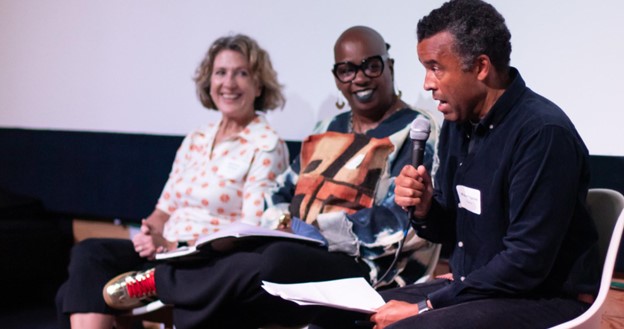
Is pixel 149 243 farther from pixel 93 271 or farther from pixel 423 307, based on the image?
pixel 423 307

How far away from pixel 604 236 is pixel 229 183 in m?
1.48

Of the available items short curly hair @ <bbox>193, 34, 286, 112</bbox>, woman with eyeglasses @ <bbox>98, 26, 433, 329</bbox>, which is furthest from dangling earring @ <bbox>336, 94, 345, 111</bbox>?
short curly hair @ <bbox>193, 34, 286, 112</bbox>

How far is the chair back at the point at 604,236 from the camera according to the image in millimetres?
1566

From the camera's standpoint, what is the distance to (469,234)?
5.89 ft

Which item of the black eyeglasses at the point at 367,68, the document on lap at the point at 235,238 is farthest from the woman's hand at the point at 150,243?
the black eyeglasses at the point at 367,68

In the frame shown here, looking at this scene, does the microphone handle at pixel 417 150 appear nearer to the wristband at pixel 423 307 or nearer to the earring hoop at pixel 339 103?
the wristband at pixel 423 307

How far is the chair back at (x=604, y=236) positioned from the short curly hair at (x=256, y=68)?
4.95 feet

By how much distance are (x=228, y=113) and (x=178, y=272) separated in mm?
804

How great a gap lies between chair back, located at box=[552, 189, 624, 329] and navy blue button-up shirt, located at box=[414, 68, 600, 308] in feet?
0.15

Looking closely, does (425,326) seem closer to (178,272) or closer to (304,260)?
(304,260)

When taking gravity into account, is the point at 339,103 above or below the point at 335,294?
above

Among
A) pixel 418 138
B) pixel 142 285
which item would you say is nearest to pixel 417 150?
pixel 418 138

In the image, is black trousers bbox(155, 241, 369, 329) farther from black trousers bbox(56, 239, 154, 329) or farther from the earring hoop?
the earring hoop

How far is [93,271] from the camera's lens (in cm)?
267
